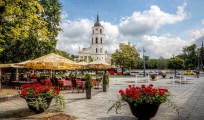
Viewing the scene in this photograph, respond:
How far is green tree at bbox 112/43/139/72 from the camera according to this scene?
5931 cm

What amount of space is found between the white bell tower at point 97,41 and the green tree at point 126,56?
43824 millimetres

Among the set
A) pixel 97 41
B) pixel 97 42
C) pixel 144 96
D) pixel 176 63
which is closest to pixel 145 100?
pixel 144 96

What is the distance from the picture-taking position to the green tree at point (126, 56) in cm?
5931

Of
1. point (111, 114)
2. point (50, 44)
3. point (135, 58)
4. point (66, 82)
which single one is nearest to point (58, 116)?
point (111, 114)

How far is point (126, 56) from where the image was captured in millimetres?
59312

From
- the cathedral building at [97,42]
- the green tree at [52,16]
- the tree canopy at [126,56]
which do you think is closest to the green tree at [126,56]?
the tree canopy at [126,56]

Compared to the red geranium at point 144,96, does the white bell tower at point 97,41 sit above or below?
above

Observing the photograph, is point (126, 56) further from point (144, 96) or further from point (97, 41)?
point (144, 96)

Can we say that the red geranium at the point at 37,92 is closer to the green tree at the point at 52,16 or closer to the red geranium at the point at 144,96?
the red geranium at the point at 144,96

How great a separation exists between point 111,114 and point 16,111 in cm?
341

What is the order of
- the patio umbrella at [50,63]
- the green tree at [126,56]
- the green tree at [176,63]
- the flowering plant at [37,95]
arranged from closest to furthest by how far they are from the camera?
1. the flowering plant at [37,95]
2. the patio umbrella at [50,63]
3. the green tree at [176,63]
4. the green tree at [126,56]

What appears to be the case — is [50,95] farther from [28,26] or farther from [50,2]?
[50,2]

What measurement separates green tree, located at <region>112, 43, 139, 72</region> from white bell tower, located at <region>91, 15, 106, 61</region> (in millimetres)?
43824

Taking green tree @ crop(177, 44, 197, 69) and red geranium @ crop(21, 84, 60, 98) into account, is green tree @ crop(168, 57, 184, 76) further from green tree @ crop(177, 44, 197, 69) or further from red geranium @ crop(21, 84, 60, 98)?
green tree @ crop(177, 44, 197, 69)
